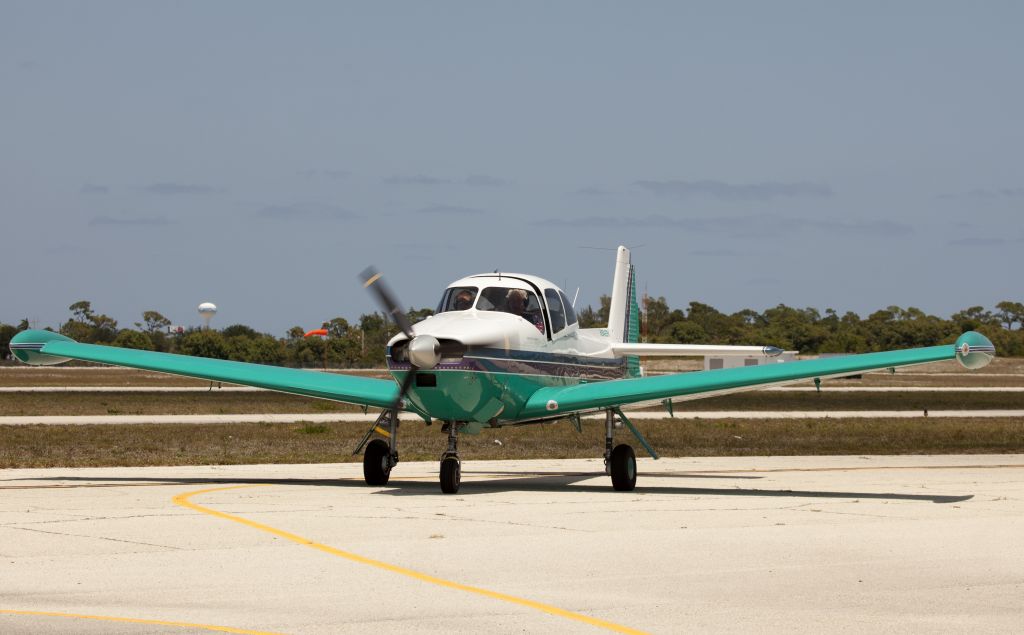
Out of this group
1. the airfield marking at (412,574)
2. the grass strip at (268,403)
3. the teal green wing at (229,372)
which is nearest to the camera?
the airfield marking at (412,574)

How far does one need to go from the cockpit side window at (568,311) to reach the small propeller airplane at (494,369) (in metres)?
0.02

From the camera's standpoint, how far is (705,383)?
61.4 feet

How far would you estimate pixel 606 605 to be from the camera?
9.00 meters

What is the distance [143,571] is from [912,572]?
6325 mm

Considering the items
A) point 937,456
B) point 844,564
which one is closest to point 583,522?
point 844,564

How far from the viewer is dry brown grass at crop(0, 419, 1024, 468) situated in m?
26.8

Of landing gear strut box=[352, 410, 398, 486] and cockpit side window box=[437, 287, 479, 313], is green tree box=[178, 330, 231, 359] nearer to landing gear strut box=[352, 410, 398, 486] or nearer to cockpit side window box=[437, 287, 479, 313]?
landing gear strut box=[352, 410, 398, 486]

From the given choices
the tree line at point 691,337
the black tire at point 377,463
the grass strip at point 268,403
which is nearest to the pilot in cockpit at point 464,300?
the black tire at point 377,463

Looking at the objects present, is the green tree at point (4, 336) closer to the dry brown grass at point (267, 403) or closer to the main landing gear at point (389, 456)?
the dry brown grass at point (267, 403)

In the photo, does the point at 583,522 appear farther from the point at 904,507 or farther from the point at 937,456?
the point at 937,456

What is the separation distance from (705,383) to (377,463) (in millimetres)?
5093

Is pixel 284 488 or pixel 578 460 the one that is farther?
pixel 578 460

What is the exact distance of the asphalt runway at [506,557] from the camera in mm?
8562

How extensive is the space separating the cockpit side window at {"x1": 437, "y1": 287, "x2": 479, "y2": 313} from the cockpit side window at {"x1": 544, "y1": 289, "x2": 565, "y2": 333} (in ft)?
4.44
